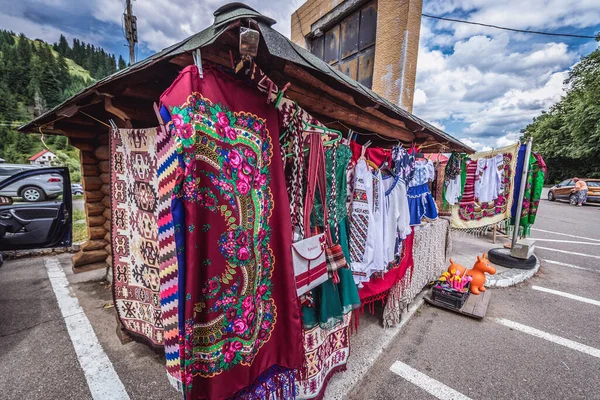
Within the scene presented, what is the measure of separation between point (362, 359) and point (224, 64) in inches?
123

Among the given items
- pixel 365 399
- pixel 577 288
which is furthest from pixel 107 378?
pixel 577 288

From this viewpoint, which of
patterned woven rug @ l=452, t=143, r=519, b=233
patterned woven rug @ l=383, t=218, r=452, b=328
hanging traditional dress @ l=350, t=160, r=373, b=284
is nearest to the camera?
hanging traditional dress @ l=350, t=160, r=373, b=284

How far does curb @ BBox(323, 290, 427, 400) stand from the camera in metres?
2.29

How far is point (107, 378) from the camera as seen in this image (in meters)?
2.40

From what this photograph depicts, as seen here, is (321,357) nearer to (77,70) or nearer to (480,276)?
(480,276)

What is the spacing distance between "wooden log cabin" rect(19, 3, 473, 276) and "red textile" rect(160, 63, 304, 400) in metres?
0.22

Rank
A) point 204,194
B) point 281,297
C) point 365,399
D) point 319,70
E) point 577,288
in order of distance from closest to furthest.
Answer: point 204,194
point 319,70
point 281,297
point 365,399
point 577,288

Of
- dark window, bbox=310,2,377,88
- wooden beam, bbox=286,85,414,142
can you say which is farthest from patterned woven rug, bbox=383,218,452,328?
dark window, bbox=310,2,377,88

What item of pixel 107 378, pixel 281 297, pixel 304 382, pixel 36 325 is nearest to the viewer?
pixel 281 297

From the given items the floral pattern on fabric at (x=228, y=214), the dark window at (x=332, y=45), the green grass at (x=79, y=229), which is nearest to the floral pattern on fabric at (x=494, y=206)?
the floral pattern on fabric at (x=228, y=214)

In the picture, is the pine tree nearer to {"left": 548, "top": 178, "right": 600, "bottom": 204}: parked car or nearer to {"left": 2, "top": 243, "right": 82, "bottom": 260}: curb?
{"left": 2, "top": 243, "right": 82, "bottom": 260}: curb

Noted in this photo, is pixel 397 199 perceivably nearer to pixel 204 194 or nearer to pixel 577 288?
pixel 204 194

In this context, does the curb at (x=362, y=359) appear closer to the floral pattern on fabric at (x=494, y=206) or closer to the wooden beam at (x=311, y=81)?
the wooden beam at (x=311, y=81)

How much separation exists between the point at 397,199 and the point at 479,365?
6.99 feet
